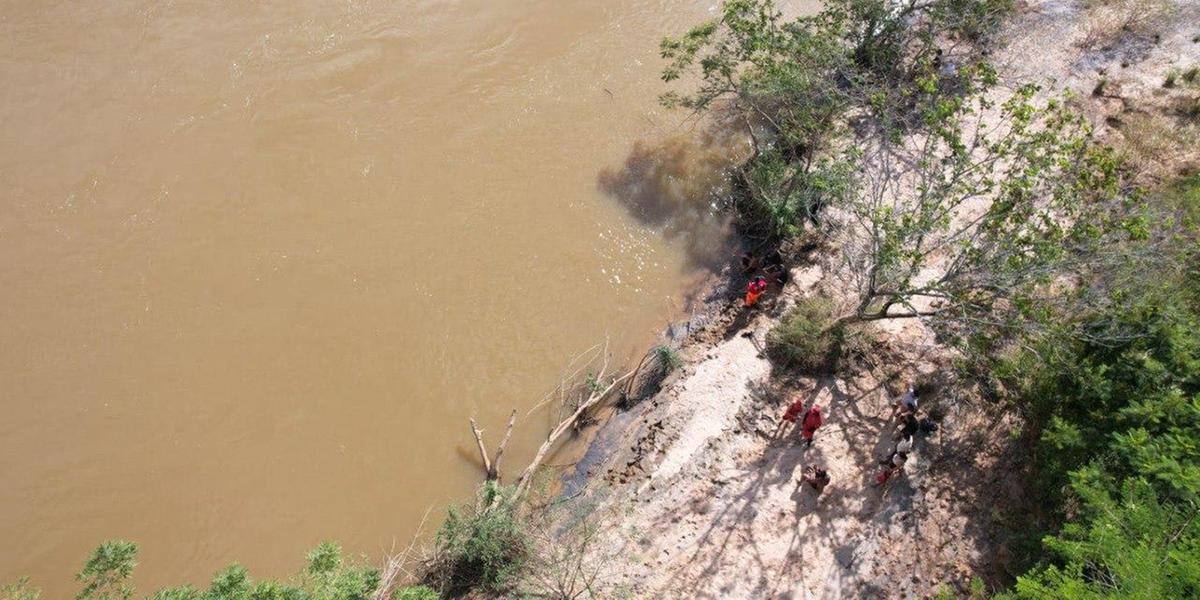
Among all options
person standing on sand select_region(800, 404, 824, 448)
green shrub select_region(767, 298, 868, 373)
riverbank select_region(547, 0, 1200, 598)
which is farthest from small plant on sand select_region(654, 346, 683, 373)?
person standing on sand select_region(800, 404, 824, 448)

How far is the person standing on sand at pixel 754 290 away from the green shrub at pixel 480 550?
570 centimetres

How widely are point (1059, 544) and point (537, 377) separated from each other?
8.46 metres

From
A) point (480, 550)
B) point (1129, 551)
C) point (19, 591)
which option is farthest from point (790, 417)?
point (19, 591)

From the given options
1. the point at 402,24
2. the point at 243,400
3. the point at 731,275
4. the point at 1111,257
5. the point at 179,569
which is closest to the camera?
the point at 1111,257

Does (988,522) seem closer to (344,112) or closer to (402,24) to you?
(344,112)

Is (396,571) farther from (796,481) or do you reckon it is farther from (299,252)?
(299,252)

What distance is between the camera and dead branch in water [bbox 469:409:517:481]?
1206 cm

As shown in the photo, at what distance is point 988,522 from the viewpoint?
988 centimetres

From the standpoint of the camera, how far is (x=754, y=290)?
43.2ft

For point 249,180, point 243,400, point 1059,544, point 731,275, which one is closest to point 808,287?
point 731,275

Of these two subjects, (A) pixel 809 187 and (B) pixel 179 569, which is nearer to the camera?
(B) pixel 179 569

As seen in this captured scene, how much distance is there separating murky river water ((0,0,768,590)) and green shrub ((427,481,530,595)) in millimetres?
1457

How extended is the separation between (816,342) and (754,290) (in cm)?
180

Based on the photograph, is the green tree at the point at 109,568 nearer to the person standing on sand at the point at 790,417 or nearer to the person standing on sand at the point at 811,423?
the person standing on sand at the point at 790,417
